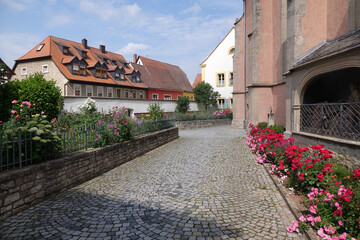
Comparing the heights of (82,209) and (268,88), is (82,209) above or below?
below

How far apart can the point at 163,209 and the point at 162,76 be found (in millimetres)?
39430

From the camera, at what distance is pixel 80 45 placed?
3328 centimetres

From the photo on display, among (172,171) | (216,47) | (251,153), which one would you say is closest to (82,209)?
(172,171)

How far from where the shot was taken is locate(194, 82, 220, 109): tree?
31891mm

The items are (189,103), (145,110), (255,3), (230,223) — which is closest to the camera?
(230,223)

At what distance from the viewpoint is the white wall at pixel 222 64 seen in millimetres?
32906

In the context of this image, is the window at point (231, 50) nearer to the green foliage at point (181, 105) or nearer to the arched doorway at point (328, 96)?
the green foliage at point (181, 105)

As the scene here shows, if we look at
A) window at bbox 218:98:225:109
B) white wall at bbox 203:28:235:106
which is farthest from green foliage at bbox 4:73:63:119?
white wall at bbox 203:28:235:106

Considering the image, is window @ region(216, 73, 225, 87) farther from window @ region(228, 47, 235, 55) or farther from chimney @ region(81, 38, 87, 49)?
chimney @ region(81, 38, 87, 49)

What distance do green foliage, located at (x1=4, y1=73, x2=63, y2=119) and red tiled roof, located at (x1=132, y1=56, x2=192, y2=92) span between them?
69.9ft

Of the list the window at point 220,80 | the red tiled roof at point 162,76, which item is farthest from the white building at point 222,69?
the red tiled roof at point 162,76

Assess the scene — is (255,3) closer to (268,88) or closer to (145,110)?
(268,88)

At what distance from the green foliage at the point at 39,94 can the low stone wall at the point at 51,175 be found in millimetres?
11556

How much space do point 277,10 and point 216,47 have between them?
1935 cm
